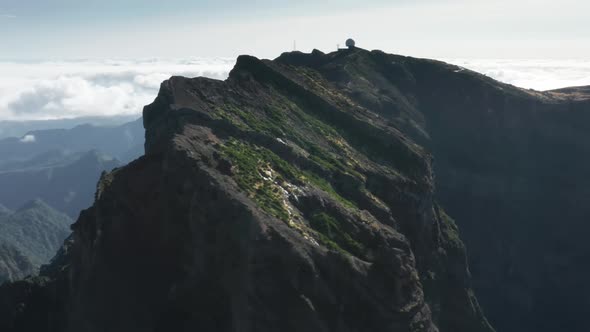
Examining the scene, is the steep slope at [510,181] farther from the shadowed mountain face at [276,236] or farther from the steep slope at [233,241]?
the steep slope at [233,241]

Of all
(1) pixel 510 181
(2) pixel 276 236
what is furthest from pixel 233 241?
(1) pixel 510 181

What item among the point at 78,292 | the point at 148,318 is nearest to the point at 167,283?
the point at 148,318

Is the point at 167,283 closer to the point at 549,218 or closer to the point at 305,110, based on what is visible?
the point at 305,110

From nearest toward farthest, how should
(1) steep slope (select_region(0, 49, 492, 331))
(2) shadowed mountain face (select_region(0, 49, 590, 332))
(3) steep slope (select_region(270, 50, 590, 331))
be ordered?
(1) steep slope (select_region(0, 49, 492, 331)) → (2) shadowed mountain face (select_region(0, 49, 590, 332)) → (3) steep slope (select_region(270, 50, 590, 331))

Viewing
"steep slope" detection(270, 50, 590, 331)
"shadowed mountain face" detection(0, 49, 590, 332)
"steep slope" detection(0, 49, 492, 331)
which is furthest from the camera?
"steep slope" detection(270, 50, 590, 331)

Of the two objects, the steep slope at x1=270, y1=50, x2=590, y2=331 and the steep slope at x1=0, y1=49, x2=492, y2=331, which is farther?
the steep slope at x1=270, y1=50, x2=590, y2=331

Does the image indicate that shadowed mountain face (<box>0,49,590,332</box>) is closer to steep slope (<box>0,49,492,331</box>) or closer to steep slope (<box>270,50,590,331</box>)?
steep slope (<box>0,49,492,331</box>)

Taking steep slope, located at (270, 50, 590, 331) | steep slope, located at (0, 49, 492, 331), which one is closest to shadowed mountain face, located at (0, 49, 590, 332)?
steep slope, located at (0, 49, 492, 331)

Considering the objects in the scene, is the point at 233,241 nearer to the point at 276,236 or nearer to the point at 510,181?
the point at 276,236

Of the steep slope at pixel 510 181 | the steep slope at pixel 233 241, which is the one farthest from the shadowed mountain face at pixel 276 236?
the steep slope at pixel 510 181
